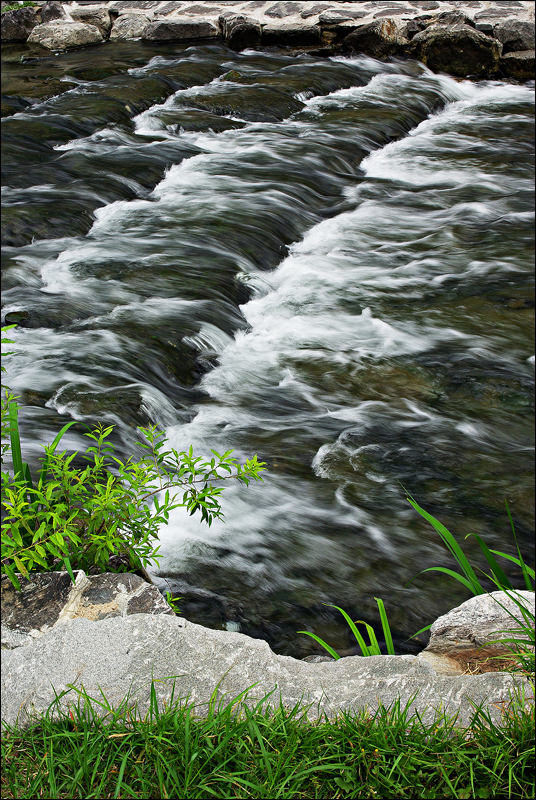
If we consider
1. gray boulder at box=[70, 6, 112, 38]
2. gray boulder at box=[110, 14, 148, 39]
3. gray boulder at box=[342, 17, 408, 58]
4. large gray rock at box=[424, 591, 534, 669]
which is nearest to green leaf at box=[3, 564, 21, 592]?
large gray rock at box=[424, 591, 534, 669]

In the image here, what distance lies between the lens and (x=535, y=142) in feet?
29.6

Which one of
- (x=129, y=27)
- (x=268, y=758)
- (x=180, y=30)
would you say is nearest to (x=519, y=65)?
(x=180, y=30)

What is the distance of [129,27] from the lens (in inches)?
527

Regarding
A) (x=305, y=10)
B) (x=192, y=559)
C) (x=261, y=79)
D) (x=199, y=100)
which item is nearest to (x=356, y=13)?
(x=305, y=10)

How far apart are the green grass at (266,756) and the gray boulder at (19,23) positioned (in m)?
15.2

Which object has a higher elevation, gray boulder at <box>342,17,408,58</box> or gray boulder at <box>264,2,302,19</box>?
gray boulder at <box>264,2,302,19</box>

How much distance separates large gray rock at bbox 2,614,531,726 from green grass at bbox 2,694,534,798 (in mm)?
74

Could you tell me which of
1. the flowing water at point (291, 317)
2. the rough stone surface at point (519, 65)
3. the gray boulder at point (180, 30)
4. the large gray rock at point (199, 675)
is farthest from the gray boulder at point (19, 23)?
the large gray rock at point (199, 675)

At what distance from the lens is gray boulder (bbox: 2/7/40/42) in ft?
44.9

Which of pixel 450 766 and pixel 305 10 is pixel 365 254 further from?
pixel 305 10

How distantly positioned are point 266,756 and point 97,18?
15.1m

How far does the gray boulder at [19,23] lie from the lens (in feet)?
44.9

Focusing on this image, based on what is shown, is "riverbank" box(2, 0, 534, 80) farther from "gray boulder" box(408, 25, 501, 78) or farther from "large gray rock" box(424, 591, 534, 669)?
"large gray rock" box(424, 591, 534, 669)

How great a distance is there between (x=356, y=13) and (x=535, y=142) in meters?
5.58
